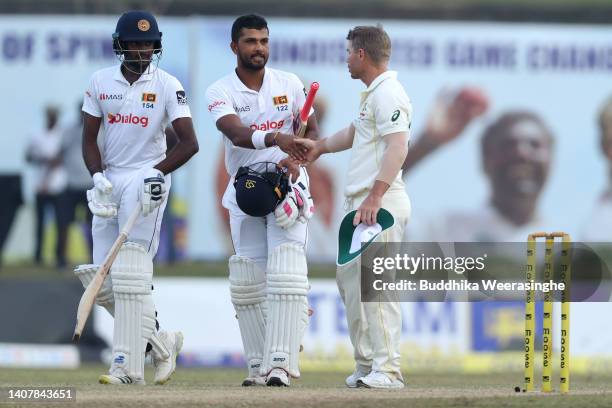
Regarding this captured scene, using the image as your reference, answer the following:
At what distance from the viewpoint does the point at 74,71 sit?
20.3 metres

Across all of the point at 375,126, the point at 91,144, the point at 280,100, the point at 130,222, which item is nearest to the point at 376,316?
the point at 375,126

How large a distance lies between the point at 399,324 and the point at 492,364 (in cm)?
766

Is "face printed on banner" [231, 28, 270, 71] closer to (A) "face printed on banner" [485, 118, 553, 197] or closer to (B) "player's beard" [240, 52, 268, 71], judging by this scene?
(B) "player's beard" [240, 52, 268, 71]

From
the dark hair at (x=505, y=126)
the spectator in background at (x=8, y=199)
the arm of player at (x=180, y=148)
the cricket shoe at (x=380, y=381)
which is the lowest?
the cricket shoe at (x=380, y=381)

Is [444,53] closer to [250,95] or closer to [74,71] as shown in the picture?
[74,71]

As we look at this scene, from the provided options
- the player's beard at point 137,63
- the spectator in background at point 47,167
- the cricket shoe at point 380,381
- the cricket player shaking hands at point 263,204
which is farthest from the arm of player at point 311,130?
the spectator in background at point 47,167

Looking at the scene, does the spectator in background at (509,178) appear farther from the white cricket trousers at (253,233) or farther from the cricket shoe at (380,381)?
the cricket shoe at (380,381)

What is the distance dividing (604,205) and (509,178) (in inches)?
50.6

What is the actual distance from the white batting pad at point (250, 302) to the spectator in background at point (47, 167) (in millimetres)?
10635

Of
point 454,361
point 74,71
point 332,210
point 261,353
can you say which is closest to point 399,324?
point 261,353

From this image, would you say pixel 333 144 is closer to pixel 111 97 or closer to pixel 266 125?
pixel 266 125

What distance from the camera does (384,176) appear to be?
889 centimetres

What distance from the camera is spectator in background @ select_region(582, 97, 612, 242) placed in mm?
20138

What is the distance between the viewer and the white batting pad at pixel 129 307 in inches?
377
